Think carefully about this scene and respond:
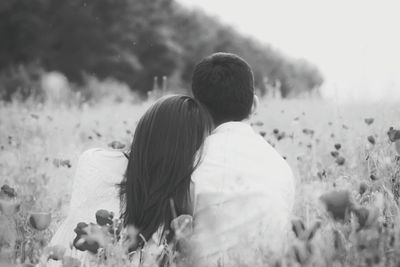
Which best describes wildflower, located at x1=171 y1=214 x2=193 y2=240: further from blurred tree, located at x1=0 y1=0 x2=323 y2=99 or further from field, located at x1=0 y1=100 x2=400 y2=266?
blurred tree, located at x1=0 y1=0 x2=323 y2=99

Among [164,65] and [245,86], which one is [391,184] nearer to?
[245,86]

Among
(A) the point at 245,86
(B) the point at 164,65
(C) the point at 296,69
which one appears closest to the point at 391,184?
(A) the point at 245,86

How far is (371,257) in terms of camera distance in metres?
1.18

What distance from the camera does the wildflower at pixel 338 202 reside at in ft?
3.96

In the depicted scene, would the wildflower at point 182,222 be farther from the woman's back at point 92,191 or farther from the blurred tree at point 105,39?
the blurred tree at point 105,39

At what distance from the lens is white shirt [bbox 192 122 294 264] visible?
176 cm

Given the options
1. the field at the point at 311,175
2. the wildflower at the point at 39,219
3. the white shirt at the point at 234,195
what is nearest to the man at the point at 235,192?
the white shirt at the point at 234,195

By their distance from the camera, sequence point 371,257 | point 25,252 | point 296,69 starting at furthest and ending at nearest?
point 296,69 < point 25,252 < point 371,257

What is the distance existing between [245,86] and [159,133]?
21.8 inches

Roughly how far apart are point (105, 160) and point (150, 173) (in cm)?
26

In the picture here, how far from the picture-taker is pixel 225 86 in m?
2.24

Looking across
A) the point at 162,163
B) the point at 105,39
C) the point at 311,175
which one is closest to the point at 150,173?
the point at 162,163

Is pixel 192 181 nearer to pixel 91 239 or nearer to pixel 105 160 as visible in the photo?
pixel 105 160

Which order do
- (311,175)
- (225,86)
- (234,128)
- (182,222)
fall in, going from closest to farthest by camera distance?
(182,222) → (234,128) → (225,86) → (311,175)
